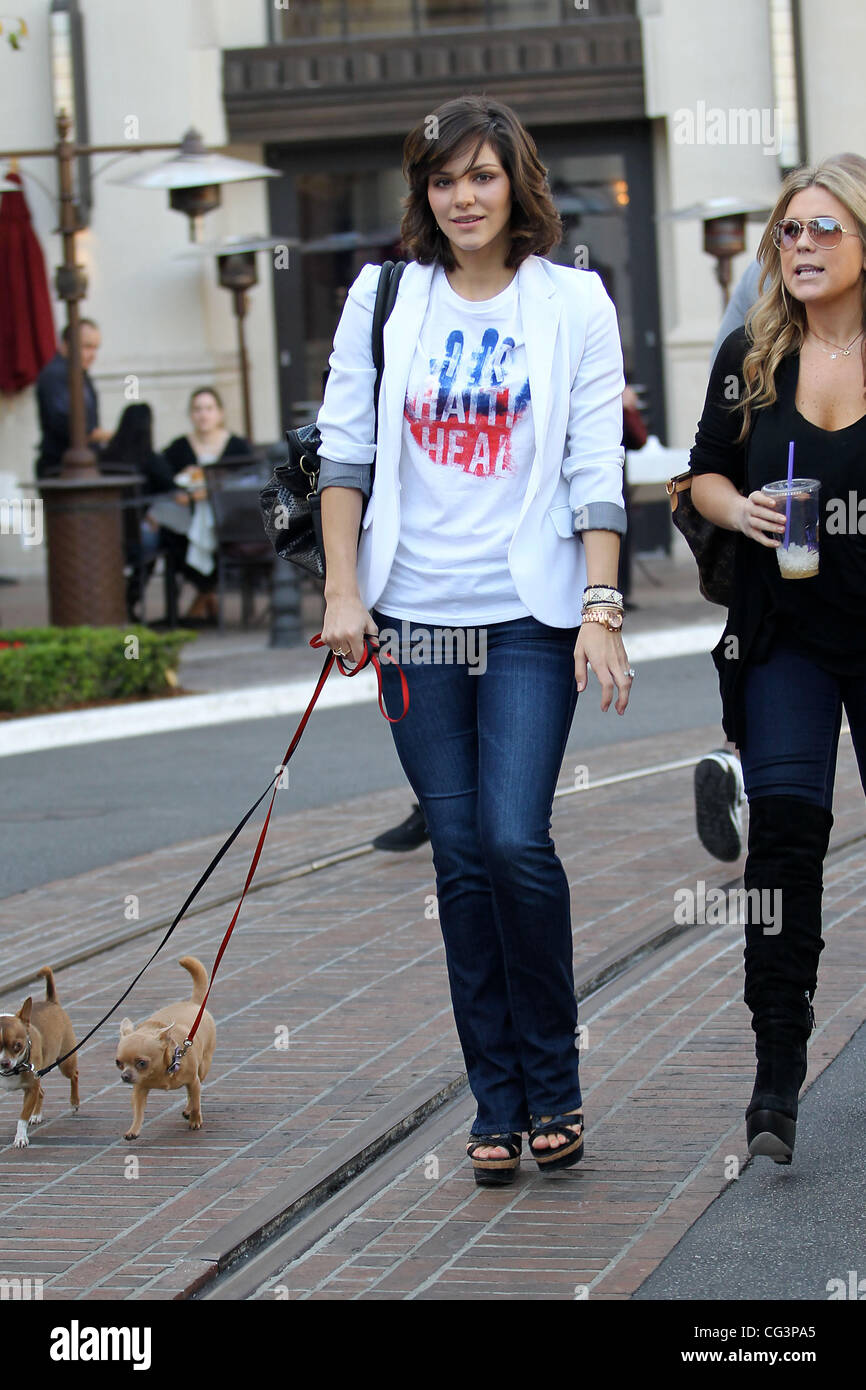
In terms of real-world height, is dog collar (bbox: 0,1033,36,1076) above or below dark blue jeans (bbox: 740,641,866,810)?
below

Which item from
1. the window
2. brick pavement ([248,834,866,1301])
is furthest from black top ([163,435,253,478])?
brick pavement ([248,834,866,1301])

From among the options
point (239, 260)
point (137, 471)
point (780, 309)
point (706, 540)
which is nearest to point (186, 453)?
point (137, 471)

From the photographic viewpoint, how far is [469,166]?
383 centimetres

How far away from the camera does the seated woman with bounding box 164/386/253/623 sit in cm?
1454

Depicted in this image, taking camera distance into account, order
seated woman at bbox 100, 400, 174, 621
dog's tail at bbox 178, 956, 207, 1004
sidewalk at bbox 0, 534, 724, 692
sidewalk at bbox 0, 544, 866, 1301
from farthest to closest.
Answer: seated woman at bbox 100, 400, 174, 621 < sidewalk at bbox 0, 534, 724, 692 < dog's tail at bbox 178, 956, 207, 1004 < sidewalk at bbox 0, 544, 866, 1301

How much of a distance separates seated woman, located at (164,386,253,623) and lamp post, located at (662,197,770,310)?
4048mm

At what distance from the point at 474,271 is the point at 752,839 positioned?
1.22 m

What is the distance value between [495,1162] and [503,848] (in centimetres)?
63

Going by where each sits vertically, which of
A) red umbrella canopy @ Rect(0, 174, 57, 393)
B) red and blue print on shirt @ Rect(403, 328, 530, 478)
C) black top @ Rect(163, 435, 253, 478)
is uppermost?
red umbrella canopy @ Rect(0, 174, 57, 393)

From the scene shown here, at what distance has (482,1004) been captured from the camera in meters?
4.01

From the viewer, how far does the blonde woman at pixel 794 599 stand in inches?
154

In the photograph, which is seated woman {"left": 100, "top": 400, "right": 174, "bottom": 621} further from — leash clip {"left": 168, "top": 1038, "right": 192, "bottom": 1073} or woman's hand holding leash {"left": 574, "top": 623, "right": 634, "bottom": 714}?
woman's hand holding leash {"left": 574, "top": 623, "right": 634, "bottom": 714}

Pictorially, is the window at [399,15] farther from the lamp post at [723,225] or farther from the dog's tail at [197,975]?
the dog's tail at [197,975]

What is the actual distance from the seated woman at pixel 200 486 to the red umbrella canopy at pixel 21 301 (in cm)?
372
